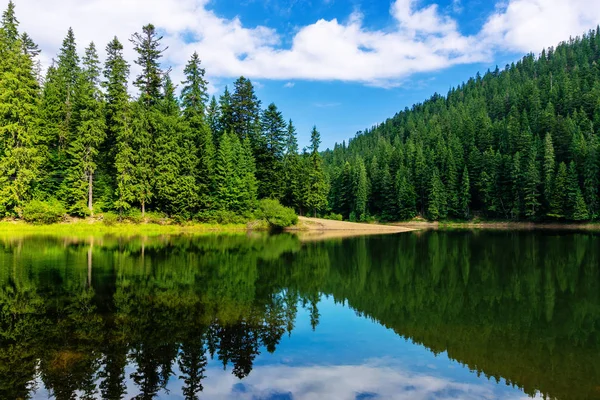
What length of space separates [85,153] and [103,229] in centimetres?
1080

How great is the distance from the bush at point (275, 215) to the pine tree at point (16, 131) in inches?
1095

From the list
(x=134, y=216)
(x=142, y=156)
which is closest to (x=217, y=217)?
(x=134, y=216)

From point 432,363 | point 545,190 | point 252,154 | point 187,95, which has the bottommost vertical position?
point 432,363

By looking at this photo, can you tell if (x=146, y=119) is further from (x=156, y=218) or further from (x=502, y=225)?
(x=502, y=225)

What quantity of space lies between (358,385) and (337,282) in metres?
11.1

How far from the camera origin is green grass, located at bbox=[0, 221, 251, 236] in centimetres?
4047

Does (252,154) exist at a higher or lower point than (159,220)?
higher

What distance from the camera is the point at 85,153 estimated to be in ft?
161

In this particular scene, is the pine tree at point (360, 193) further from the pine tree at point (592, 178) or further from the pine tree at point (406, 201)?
the pine tree at point (592, 178)

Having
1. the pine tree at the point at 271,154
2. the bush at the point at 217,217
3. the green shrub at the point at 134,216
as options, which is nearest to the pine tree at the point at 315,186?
the pine tree at the point at 271,154

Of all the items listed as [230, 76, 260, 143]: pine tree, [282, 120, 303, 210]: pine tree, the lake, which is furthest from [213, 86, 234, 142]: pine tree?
the lake

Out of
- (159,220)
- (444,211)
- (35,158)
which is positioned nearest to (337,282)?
(159,220)

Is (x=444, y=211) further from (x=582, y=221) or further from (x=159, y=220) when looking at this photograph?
(x=159, y=220)

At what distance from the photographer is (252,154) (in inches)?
2621
